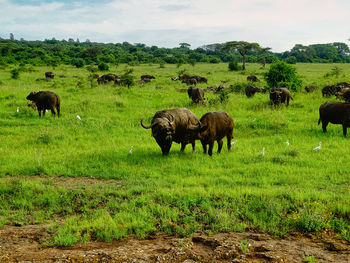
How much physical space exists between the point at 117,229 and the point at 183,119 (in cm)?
544

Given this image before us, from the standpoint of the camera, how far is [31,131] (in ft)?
43.0

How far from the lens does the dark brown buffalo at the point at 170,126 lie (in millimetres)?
9266

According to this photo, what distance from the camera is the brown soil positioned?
4559mm

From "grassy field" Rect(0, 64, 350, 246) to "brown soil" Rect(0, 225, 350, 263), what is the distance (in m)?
0.22

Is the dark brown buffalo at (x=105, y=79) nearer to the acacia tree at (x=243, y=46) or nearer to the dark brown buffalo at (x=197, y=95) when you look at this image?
the dark brown buffalo at (x=197, y=95)

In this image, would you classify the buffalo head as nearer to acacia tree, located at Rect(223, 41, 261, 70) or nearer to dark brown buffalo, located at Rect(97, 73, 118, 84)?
dark brown buffalo, located at Rect(97, 73, 118, 84)

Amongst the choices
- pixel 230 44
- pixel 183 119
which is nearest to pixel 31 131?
pixel 183 119

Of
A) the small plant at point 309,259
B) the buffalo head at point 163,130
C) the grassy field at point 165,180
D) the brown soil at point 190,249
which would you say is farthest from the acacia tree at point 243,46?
the small plant at point 309,259

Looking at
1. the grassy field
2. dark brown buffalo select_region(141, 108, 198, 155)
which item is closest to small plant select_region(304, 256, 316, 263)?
the grassy field

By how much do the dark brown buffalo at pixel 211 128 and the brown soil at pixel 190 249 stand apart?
440cm

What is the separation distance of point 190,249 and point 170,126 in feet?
16.5

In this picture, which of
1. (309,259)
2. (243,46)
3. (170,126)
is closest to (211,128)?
(170,126)

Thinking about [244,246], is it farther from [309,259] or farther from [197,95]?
[197,95]

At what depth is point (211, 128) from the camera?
950cm
